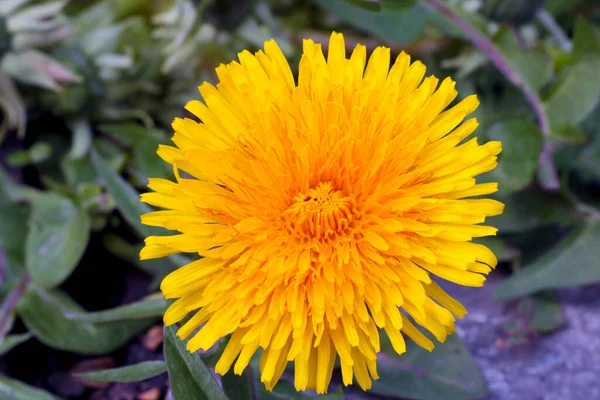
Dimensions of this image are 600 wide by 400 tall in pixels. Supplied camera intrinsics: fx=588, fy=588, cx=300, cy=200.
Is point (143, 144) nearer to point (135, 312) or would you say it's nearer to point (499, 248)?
point (135, 312)

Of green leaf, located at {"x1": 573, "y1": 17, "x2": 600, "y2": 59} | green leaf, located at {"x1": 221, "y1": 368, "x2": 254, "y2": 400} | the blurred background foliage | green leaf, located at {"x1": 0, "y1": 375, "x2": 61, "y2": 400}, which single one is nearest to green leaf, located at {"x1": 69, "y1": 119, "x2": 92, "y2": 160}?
the blurred background foliage

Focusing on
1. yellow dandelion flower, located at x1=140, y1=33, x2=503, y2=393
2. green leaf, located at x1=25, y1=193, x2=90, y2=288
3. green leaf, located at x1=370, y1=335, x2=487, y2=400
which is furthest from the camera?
green leaf, located at x1=25, y1=193, x2=90, y2=288

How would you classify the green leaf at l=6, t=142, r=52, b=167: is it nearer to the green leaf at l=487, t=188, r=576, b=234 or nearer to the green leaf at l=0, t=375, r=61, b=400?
the green leaf at l=0, t=375, r=61, b=400

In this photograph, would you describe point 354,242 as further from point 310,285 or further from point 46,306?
point 46,306

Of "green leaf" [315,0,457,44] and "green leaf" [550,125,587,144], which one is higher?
"green leaf" [550,125,587,144]

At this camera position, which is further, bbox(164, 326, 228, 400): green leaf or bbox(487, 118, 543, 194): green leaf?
bbox(487, 118, 543, 194): green leaf
